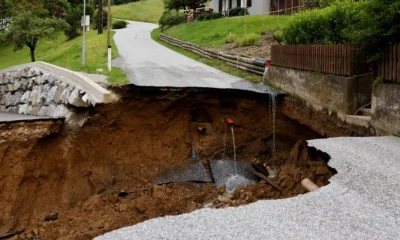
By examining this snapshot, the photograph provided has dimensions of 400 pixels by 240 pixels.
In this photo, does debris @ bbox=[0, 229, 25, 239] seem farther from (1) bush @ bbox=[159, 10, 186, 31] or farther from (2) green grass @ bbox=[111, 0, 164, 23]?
(2) green grass @ bbox=[111, 0, 164, 23]

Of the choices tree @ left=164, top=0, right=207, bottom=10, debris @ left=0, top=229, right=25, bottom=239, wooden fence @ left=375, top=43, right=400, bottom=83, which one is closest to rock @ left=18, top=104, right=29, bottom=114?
debris @ left=0, top=229, right=25, bottom=239

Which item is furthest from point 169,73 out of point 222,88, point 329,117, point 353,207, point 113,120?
point 353,207

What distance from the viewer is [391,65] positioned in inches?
361

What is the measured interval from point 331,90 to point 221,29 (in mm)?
18694

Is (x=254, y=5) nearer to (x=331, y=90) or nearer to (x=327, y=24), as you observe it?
(x=327, y=24)

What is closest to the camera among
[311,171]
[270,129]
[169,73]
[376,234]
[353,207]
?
[376,234]

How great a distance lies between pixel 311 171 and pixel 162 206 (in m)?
3.79

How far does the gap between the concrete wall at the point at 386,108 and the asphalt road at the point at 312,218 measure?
8.39ft

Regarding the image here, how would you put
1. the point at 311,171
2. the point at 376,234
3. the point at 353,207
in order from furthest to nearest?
1. the point at 311,171
2. the point at 353,207
3. the point at 376,234

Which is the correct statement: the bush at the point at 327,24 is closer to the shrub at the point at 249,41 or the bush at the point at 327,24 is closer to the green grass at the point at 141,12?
the shrub at the point at 249,41

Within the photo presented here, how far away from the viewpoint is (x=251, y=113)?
12.7 m

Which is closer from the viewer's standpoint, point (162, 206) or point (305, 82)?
→ point (162, 206)

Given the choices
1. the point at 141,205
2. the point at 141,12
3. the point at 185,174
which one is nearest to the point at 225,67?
the point at 185,174

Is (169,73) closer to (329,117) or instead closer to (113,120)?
(113,120)
